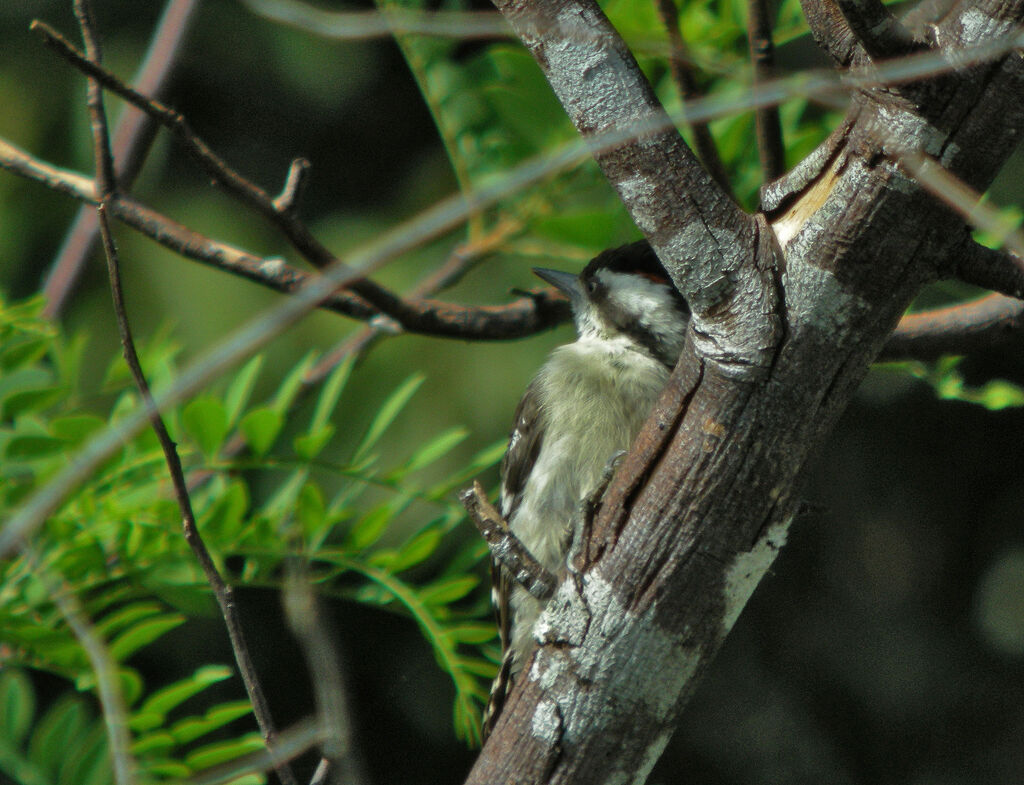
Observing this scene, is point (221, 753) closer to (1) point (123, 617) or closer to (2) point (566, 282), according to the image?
(1) point (123, 617)

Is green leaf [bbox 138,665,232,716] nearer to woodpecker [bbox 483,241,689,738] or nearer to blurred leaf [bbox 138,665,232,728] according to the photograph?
blurred leaf [bbox 138,665,232,728]

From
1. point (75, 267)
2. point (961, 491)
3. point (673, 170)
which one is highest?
point (75, 267)

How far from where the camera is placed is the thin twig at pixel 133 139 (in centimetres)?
308

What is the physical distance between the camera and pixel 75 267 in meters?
3.21

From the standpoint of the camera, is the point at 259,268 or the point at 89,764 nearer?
the point at 89,764

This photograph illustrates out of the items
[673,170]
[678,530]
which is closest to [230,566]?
[678,530]

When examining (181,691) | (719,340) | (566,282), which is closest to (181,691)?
(181,691)

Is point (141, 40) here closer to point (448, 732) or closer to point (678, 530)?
point (448, 732)

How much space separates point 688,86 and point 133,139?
1609 millimetres

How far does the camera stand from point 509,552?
1854 millimetres

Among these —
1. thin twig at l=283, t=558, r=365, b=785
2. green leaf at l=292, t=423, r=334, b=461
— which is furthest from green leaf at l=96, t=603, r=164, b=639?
thin twig at l=283, t=558, r=365, b=785

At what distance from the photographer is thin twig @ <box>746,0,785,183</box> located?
242 centimetres

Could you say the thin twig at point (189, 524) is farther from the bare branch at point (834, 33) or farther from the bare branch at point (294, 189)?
the bare branch at point (834, 33)

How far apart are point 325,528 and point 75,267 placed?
143 cm
